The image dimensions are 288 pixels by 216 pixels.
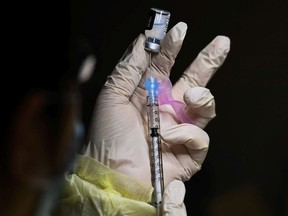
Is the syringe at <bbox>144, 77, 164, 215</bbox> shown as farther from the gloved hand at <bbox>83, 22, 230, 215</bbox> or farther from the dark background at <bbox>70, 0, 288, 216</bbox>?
the dark background at <bbox>70, 0, 288, 216</bbox>

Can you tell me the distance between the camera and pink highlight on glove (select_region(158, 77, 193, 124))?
120 cm

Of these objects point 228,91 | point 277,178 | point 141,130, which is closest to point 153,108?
point 141,130

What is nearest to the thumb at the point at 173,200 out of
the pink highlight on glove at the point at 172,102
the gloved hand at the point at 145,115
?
the gloved hand at the point at 145,115

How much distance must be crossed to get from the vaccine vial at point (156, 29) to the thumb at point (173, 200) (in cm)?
31

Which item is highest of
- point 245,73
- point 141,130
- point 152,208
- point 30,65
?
point 30,65

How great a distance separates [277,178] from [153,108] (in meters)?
0.40

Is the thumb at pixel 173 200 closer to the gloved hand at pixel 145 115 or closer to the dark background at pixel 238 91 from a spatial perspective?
the gloved hand at pixel 145 115

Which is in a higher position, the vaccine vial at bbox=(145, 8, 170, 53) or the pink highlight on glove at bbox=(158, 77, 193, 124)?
the vaccine vial at bbox=(145, 8, 170, 53)

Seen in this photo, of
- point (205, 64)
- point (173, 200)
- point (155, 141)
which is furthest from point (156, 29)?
point (173, 200)

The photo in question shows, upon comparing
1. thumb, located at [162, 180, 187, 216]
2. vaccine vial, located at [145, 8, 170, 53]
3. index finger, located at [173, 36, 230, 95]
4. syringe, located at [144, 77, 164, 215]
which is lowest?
thumb, located at [162, 180, 187, 216]

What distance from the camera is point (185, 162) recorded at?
3.92 feet

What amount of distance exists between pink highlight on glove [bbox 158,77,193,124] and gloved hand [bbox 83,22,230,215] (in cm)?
1

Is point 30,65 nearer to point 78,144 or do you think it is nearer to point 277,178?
point 78,144

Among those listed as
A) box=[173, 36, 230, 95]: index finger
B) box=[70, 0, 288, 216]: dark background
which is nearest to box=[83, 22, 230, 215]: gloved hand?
box=[173, 36, 230, 95]: index finger
